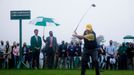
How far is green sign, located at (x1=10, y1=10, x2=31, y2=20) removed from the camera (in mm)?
26837

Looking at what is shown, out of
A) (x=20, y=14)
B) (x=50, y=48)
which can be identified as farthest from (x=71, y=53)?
(x=50, y=48)

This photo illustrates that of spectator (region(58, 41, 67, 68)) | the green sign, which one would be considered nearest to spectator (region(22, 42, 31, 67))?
spectator (region(58, 41, 67, 68))

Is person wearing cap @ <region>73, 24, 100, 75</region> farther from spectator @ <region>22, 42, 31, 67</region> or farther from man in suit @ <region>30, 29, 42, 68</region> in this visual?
spectator @ <region>22, 42, 31, 67</region>

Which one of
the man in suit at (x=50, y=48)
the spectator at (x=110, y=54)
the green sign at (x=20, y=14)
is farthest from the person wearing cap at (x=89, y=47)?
the spectator at (x=110, y=54)

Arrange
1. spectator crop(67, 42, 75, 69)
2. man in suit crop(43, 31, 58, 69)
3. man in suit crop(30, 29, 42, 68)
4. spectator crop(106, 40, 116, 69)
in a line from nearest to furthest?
man in suit crop(30, 29, 42, 68)
man in suit crop(43, 31, 58, 69)
spectator crop(106, 40, 116, 69)
spectator crop(67, 42, 75, 69)

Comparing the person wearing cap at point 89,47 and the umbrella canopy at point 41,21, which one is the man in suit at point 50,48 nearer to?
the umbrella canopy at point 41,21

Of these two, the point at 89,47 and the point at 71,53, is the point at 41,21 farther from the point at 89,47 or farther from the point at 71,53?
the point at 89,47

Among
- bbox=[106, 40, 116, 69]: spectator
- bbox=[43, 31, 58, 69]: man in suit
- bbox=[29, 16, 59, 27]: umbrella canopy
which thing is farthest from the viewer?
bbox=[106, 40, 116, 69]: spectator

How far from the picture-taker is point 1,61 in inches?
1141

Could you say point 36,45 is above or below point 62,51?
above

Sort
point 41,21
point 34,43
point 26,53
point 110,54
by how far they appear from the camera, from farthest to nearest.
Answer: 1. point 26,53
2. point 110,54
3. point 41,21
4. point 34,43

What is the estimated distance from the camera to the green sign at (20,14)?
26837 millimetres

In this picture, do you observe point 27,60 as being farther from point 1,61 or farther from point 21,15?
point 21,15

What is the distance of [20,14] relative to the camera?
2700cm
